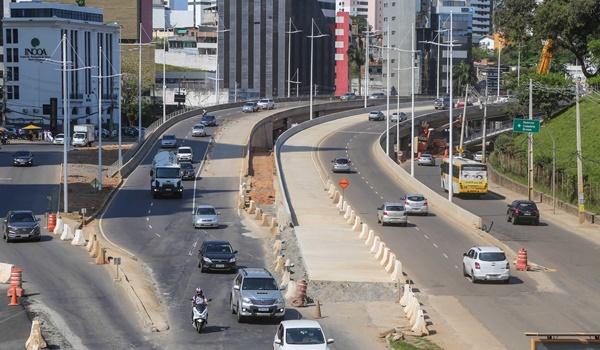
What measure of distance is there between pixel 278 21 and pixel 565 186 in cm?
12218

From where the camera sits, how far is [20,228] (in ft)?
191

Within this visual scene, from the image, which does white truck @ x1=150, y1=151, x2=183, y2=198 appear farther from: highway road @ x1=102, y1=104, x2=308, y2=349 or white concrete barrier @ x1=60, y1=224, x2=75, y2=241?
white concrete barrier @ x1=60, y1=224, x2=75, y2=241

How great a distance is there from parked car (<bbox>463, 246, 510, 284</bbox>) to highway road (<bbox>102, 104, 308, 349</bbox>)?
991 centimetres

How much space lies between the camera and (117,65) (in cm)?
15625

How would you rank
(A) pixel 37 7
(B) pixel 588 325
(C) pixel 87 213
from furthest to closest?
(A) pixel 37 7
(C) pixel 87 213
(B) pixel 588 325

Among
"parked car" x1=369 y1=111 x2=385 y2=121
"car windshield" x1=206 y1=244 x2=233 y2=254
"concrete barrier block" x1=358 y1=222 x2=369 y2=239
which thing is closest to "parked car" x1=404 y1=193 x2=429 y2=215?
"concrete barrier block" x1=358 y1=222 x2=369 y2=239

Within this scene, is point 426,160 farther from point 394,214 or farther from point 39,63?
point 39,63

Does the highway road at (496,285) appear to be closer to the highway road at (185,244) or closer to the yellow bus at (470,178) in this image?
the yellow bus at (470,178)

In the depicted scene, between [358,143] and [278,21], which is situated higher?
[278,21]

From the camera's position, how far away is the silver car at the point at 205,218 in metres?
65.8

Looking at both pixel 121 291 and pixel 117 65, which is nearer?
pixel 121 291

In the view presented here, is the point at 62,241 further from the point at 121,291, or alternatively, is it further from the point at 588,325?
the point at 588,325

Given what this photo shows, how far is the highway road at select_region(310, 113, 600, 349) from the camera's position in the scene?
39656 millimetres

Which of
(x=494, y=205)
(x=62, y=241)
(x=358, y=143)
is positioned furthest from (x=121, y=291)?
(x=358, y=143)
